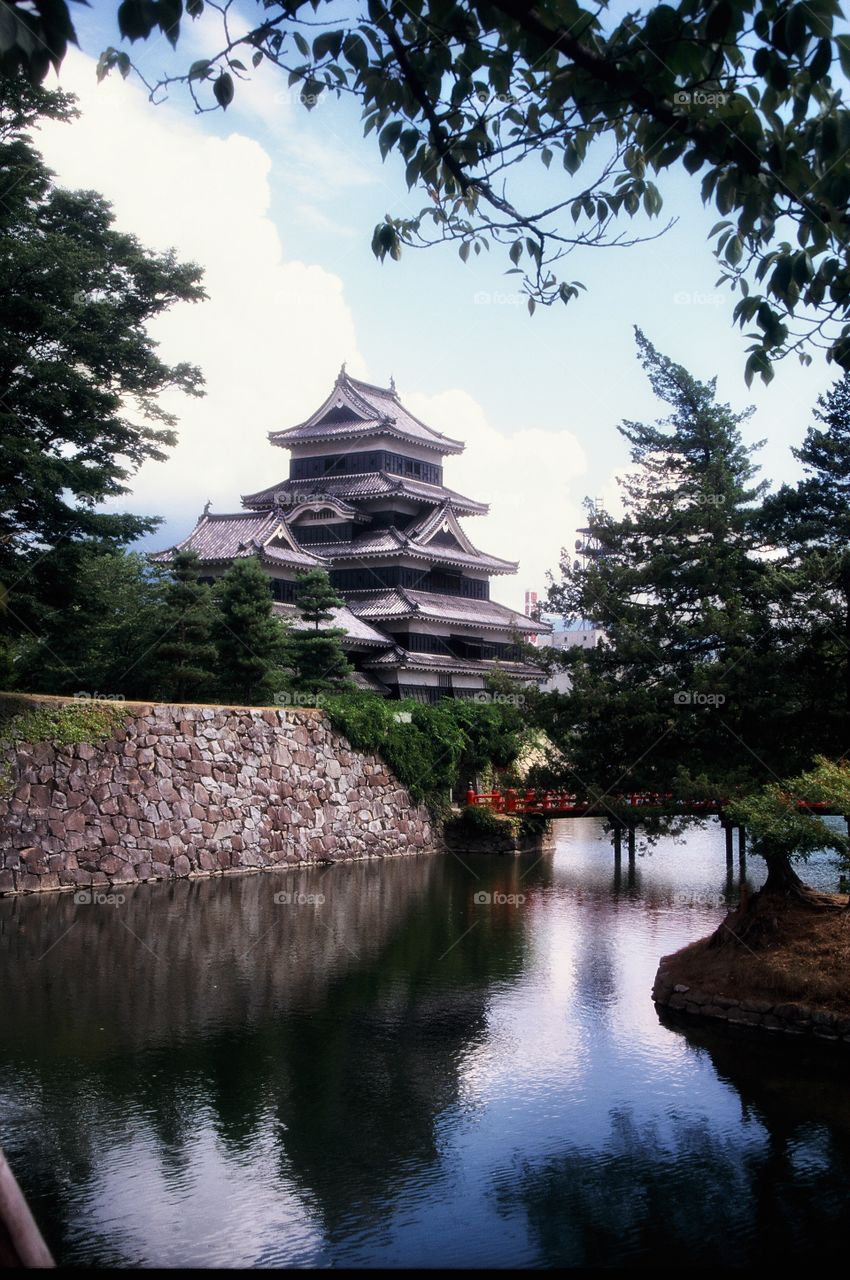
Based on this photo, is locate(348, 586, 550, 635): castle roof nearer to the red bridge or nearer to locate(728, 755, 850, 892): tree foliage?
the red bridge

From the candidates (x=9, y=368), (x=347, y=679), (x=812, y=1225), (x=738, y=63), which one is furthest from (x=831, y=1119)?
(x=347, y=679)

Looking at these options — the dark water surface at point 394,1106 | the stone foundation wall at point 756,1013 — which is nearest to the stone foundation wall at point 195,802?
the dark water surface at point 394,1106

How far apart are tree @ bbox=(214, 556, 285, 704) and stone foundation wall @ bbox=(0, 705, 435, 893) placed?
1.16 metres

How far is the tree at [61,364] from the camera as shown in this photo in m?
15.5

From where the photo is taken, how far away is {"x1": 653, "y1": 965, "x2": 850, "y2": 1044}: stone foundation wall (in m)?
9.02

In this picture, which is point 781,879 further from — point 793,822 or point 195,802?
point 195,802

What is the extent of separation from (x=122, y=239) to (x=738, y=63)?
1584 centimetres

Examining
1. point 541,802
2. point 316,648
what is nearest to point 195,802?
point 316,648

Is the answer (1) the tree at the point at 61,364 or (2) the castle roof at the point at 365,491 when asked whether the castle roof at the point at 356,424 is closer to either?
(2) the castle roof at the point at 365,491

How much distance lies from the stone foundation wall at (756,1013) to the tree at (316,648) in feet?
42.9

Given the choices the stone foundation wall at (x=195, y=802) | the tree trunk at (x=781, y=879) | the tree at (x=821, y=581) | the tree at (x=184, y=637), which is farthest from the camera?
the tree at (x=184, y=637)

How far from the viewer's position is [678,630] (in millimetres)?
14422

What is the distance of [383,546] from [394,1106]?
22012 millimetres

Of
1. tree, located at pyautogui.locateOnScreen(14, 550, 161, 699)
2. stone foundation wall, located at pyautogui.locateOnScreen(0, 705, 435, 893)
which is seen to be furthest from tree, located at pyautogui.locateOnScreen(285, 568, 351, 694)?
tree, located at pyautogui.locateOnScreen(14, 550, 161, 699)
